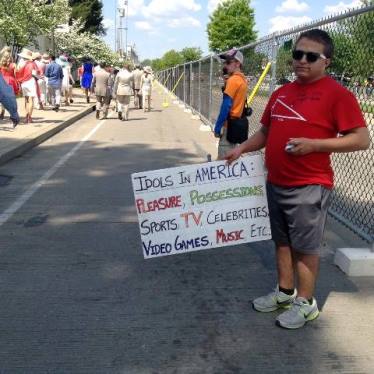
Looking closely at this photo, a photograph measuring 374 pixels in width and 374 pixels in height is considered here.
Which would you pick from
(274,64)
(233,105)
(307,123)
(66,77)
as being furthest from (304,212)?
(66,77)

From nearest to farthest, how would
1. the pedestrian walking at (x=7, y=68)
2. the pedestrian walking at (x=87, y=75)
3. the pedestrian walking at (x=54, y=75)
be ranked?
the pedestrian walking at (x=7, y=68), the pedestrian walking at (x=54, y=75), the pedestrian walking at (x=87, y=75)

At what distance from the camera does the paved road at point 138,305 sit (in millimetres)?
3020

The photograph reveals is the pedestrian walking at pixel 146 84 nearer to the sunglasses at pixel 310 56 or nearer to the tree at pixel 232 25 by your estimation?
the sunglasses at pixel 310 56

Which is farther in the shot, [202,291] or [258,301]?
[202,291]

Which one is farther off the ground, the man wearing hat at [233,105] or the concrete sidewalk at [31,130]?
the man wearing hat at [233,105]

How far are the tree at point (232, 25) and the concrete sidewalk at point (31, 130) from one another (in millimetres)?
60071

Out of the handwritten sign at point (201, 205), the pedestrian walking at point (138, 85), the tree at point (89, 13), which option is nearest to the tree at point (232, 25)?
the tree at point (89, 13)

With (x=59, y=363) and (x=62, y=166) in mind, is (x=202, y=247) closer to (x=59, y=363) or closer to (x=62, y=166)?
(x=59, y=363)

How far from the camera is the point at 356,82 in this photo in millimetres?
4688

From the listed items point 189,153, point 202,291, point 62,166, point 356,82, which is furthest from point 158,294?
point 189,153

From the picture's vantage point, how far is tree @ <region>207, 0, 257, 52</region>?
74312 mm

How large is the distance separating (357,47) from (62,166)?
18.2 feet

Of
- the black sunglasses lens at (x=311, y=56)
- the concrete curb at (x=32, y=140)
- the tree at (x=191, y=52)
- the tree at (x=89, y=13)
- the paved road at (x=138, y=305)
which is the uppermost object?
the tree at (x=89, y=13)

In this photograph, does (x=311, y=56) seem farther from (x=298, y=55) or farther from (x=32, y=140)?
(x=32, y=140)
